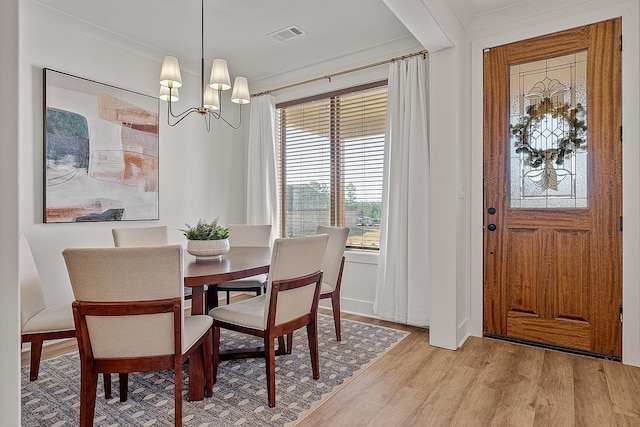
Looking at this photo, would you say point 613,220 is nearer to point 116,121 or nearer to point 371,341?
point 371,341

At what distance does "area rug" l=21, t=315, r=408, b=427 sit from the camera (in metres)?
1.94

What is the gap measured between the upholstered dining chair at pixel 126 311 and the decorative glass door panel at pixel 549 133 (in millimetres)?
2608

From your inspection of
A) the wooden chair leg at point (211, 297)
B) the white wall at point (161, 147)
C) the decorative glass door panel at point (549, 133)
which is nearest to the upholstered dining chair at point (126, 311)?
the wooden chair leg at point (211, 297)

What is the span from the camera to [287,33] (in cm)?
340

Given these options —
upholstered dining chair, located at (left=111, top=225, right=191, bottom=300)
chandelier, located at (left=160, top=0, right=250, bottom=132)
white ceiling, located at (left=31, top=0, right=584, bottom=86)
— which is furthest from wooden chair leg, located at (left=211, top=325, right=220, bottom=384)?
white ceiling, located at (left=31, top=0, right=584, bottom=86)

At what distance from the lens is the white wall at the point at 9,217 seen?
84 cm

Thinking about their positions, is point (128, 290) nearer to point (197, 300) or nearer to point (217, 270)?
point (217, 270)

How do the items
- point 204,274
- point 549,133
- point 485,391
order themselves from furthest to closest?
point 549,133 → point 485,391 → point 204,274

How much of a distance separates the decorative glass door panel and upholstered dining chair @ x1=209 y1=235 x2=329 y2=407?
181 centimetres

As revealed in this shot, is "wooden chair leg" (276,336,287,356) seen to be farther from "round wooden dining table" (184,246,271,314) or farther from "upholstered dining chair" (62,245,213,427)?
"upholstered dining chair" (62,245,213,427)

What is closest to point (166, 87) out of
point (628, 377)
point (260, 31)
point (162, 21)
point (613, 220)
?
point (162, 21)

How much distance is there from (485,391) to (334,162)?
257 centimetres

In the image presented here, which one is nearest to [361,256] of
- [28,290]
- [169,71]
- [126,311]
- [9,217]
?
[169,71]

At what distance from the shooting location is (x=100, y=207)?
3291 millimetres
